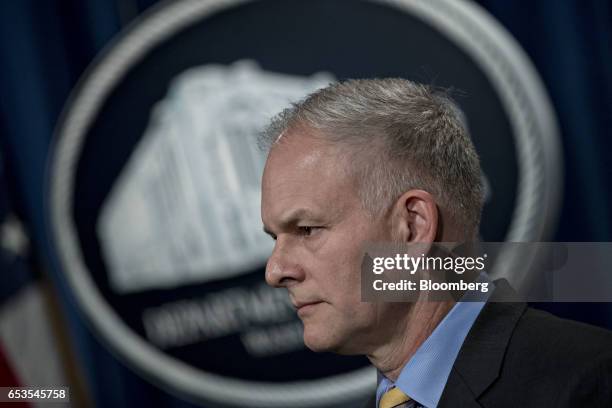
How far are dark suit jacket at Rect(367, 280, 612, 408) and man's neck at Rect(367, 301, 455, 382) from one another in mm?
36

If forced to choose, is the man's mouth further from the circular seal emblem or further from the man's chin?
the circular seal emblem

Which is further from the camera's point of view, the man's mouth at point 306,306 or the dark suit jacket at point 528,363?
the man's mouth at point 306,306

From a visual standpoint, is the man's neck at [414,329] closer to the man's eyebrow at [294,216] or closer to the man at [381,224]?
the man at [381,224]

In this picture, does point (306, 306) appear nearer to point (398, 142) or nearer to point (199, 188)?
point (398, 142)

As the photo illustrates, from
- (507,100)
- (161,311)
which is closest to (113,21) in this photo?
(161,311)

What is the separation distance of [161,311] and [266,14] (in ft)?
1.69

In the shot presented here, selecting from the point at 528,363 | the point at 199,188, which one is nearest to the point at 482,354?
the point at 528,363

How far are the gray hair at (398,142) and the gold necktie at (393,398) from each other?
6.1 inches

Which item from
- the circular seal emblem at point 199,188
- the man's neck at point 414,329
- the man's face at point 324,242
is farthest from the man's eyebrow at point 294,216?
the circular seal emblem at point 199,188

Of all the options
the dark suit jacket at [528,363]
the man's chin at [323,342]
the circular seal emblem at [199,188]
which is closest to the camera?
the dark suit jacket at [528,363]

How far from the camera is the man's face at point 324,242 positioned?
28.3 inches

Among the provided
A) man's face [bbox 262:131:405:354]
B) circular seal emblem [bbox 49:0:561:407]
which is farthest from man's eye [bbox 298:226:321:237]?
circular seal emblem [bbox 49:0:561:407]

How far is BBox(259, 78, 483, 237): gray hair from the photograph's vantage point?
28.2 inches

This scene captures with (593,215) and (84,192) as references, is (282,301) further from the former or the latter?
(593,215)
